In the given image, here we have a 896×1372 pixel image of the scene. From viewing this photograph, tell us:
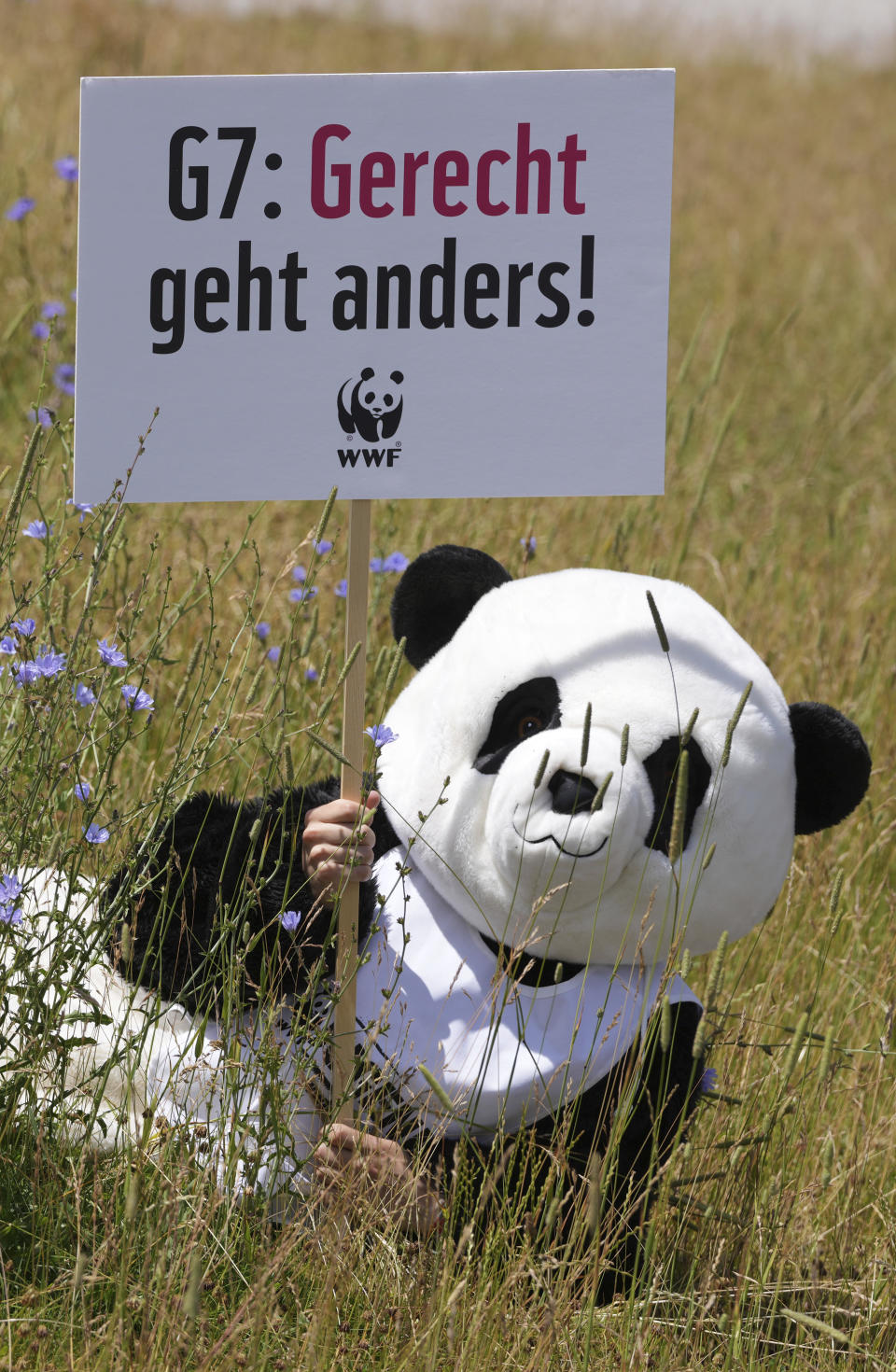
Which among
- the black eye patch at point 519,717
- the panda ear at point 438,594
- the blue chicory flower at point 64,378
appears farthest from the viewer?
the blue chicory flower at point 64,378

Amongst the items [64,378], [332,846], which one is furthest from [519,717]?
[64,378]

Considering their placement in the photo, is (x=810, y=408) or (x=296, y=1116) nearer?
(x=296, y=1116)

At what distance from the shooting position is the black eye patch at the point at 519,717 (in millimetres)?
1748

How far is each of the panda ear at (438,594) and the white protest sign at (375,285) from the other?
0.22 meters

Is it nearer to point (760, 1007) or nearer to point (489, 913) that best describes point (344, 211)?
point (489, 913)

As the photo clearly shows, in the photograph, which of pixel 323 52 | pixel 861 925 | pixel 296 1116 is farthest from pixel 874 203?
pixel 296 1116

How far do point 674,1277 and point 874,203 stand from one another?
8.38 metres

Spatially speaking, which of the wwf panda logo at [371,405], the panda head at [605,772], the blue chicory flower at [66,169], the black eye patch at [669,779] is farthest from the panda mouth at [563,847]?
the blue chicory flower at [66,169]

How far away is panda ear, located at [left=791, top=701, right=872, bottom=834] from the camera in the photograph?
6.01 ft

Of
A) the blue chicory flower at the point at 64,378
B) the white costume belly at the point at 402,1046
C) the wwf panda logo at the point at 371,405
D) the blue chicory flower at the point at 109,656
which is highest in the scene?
the blue chicory flower at the point at 64,378

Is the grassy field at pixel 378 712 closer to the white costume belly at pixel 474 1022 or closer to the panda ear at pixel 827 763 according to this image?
the white costume belly at pixel 474 1022

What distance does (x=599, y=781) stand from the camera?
161cm

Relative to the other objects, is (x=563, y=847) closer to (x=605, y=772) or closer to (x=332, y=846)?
(x=605, y=772)

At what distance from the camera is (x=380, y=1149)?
1654 millimetres
